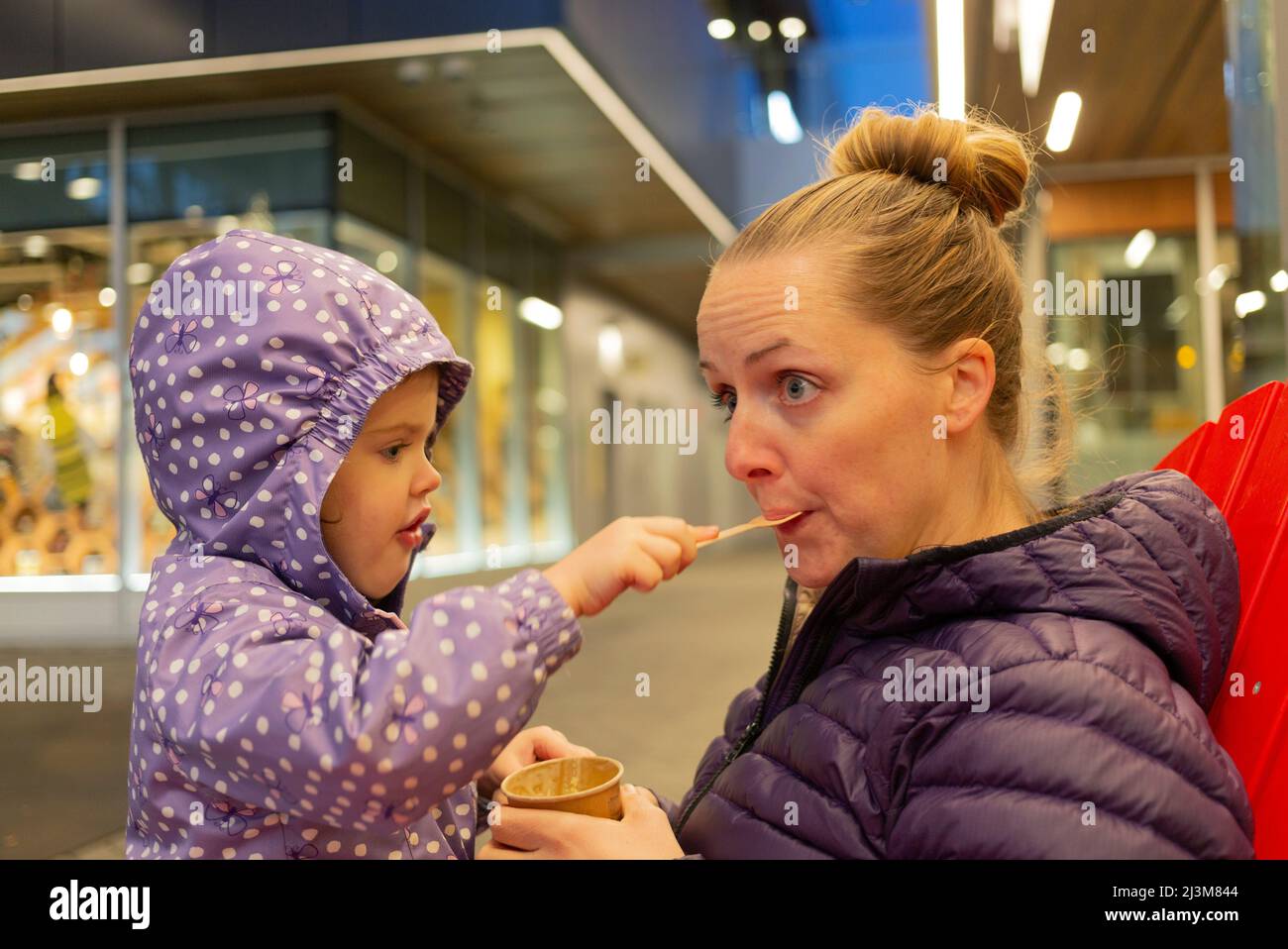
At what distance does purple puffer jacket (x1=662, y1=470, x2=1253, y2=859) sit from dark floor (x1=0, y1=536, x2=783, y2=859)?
27.8 inches

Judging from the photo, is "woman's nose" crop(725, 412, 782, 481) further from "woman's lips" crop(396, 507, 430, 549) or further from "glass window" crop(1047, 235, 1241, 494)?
"glass window" crop(1047, 235, 1241, 494)

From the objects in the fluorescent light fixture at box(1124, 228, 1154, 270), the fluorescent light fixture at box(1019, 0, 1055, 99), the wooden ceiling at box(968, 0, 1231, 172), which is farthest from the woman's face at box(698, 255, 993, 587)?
the fluorescent light fixture at box(1124, 228, 1154, 270)

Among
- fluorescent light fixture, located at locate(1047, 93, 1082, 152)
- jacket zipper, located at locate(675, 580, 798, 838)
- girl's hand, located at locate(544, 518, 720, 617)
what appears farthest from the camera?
fluorescent light fixture, located at locate(1047, 93, 1082, 152)

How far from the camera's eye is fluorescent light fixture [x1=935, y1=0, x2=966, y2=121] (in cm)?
142

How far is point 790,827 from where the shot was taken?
2.80ft

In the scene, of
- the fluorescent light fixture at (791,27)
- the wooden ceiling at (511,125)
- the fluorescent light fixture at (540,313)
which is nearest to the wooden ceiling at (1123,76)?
the wooden ceiling at (511,125)

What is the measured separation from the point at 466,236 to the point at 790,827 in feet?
20.9

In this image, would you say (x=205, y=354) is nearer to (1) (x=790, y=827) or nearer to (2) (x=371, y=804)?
(2) (x=371, y=804)

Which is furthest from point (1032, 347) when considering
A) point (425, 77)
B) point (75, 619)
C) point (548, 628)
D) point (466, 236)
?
point (466, 236)

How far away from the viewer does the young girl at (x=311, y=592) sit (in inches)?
30.9

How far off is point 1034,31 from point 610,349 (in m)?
7.76

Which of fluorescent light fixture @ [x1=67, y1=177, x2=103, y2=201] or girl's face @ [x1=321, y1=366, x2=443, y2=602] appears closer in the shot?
girl's face @ [x1=321, y1=366, x2=443, y2=602]

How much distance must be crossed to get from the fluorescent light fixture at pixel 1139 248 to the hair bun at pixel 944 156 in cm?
528

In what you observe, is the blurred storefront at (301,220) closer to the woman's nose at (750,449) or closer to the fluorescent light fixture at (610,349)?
the woman's nose at (750,449)
